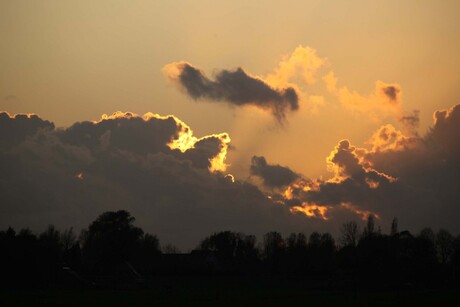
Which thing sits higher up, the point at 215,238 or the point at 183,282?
the point at 215,238

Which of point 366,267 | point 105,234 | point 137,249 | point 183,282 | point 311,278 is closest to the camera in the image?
point 183,282

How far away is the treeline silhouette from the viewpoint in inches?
4040

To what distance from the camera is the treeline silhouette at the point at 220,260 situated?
103 meters

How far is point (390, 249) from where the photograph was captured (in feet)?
451

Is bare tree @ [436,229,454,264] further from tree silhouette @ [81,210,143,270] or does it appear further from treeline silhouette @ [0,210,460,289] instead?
tree silhouette @ [81,210,143,270]

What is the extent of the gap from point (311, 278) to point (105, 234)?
64.7m

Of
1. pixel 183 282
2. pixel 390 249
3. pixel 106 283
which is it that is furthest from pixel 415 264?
pixel 106 283

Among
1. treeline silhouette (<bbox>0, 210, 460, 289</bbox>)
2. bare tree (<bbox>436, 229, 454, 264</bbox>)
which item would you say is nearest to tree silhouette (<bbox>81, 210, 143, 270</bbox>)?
treeline silhouette (<bbox>0, 210, 460, 289</bbox>)

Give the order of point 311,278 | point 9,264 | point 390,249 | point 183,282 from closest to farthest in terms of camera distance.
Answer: point 9,264 < point 183,282 < point 311,278 < point 390,249

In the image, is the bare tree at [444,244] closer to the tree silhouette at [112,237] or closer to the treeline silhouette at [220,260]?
the treeline silhouette at [220,260]

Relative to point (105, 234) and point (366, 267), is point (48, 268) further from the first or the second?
point (366, 267)

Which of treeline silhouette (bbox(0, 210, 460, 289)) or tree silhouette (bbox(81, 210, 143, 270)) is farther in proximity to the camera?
tree silhouette (bbox(81, 210, 143, 270))

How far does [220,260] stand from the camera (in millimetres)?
148875

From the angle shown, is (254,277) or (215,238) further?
(215,238)
